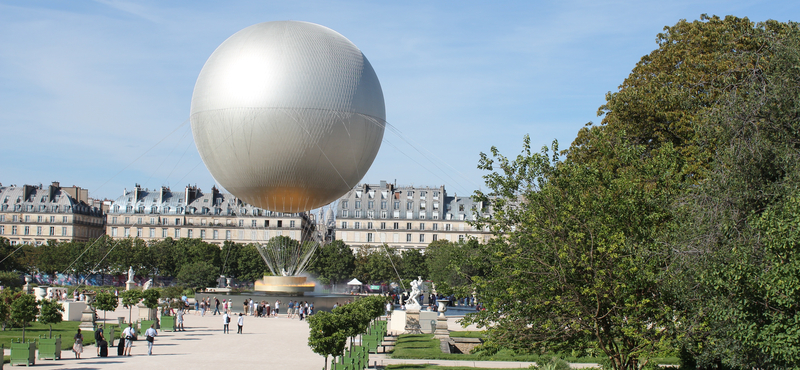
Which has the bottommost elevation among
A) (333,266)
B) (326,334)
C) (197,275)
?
(197,275)

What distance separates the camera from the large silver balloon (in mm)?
29922

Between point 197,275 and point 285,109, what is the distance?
205ft

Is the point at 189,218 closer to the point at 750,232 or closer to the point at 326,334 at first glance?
the point at 326,334

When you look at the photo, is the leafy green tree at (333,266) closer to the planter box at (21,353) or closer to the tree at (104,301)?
the tree at (104,301)

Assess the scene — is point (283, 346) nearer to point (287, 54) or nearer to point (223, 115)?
point (223, 115)

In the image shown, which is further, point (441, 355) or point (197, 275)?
point (197, 275)

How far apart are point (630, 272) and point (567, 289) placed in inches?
50.6

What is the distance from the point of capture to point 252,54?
30.2 m

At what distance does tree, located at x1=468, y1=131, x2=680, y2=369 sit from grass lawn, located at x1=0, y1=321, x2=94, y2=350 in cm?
1814

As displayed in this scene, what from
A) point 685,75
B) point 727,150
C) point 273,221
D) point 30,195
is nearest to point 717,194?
point 727,150

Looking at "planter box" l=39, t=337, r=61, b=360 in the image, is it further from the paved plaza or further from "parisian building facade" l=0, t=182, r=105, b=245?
"parisian building facade" l=0, t=182, r=105, b=245

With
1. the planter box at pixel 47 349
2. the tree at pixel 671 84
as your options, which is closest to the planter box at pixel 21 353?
the planter box at pixel 47 349

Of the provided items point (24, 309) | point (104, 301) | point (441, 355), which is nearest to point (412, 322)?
point (441, 355)

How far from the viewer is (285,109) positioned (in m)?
29.8
